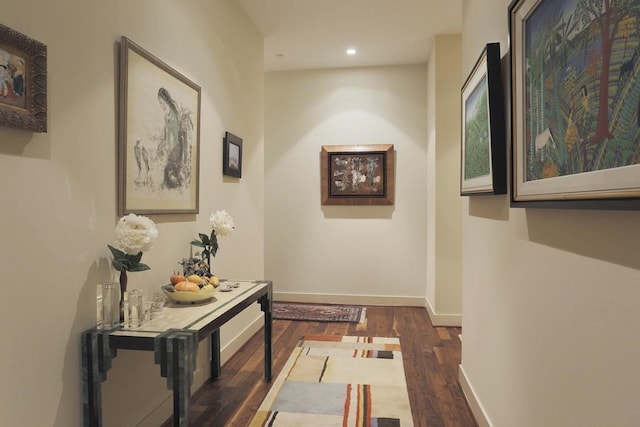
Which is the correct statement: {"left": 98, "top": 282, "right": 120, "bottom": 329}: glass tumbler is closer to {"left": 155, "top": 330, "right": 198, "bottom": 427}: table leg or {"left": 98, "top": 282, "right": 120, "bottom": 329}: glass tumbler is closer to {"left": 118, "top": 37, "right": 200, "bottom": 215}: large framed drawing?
{"left": 155, "top": 330, "right": 198, "bottom": 427}: table leg

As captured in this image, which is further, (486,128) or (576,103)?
(486,128)

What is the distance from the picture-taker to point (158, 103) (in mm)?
2145

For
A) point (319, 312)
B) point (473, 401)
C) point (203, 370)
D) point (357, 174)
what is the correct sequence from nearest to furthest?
1. point (473, 401)
2. point (203, 370)
3. point (319, 312)
4. point (357, 174)

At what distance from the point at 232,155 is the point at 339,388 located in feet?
6.00

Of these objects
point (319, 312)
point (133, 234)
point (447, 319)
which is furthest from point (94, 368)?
point (447, 319)

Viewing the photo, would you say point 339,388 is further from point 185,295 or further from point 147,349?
point 147,349

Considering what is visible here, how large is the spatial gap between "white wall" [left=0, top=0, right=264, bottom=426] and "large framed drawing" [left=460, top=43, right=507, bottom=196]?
5.38ft

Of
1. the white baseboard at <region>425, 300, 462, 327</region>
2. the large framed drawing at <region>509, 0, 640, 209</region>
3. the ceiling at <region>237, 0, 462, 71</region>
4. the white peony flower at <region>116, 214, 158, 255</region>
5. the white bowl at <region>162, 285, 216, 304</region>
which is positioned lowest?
the white baseboard at <region>425, 300, 462, 327</region>

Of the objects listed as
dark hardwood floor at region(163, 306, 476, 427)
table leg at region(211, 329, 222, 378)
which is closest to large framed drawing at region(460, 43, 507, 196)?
dark hardwood floor at region(163, 306, 476, 427)

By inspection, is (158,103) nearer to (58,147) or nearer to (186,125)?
(186,125)

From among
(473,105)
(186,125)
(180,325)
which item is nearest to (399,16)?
(473,105)

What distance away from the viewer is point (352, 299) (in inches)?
193

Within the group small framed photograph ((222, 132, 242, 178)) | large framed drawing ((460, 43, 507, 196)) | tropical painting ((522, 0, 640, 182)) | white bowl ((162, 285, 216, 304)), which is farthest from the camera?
small framed photograph ((222, 132, 242, 178))

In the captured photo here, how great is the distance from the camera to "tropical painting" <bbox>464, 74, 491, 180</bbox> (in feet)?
6.30
